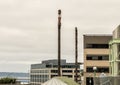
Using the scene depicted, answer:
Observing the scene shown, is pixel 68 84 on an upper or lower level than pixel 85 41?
lower

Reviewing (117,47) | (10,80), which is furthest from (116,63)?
(10,80)

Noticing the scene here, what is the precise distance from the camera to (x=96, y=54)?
107 metres

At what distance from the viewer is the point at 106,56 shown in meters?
106

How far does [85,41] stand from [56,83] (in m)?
68.2

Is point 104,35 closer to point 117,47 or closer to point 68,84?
point 117,47

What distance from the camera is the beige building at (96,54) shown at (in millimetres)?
106250

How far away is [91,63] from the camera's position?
10681 centimetres

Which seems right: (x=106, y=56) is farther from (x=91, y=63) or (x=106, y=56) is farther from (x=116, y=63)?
(x=116, y=63)

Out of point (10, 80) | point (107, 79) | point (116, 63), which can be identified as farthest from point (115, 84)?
point (10, 80)

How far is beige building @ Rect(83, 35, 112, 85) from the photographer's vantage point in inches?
4183

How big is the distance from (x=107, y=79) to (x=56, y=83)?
5410mm

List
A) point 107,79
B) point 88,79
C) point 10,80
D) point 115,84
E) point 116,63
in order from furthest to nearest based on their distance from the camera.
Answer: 1. point 88,79
2. point 10,80
3. point 116,63
4. point 107,79
5. point 115,84

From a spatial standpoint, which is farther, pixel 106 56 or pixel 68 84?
pixel 106 56

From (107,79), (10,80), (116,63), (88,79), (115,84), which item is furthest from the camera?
(88,79)
